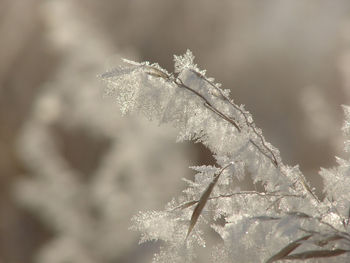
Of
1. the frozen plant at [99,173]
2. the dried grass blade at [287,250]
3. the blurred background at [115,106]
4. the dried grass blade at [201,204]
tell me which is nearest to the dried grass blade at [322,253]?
the dried grass blade at [287,250]

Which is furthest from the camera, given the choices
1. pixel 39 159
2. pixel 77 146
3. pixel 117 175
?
pixel 77 146

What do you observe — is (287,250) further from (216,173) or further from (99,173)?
(99,173)

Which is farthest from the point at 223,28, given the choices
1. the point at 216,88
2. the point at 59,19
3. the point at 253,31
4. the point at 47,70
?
the point at 216,88

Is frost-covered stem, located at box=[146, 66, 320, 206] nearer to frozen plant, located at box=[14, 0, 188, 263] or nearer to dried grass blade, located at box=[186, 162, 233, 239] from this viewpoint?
dried grass blade, located at box=[186, 162, 233, 239]

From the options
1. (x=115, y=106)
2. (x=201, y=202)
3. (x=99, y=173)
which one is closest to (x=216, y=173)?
(x=201, y=202)

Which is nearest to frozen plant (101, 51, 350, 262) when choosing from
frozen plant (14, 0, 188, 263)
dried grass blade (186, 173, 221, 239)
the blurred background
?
dried grass blade (186, 173, 221, 239)

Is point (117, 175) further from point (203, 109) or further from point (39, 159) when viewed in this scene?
point (203, 109)
